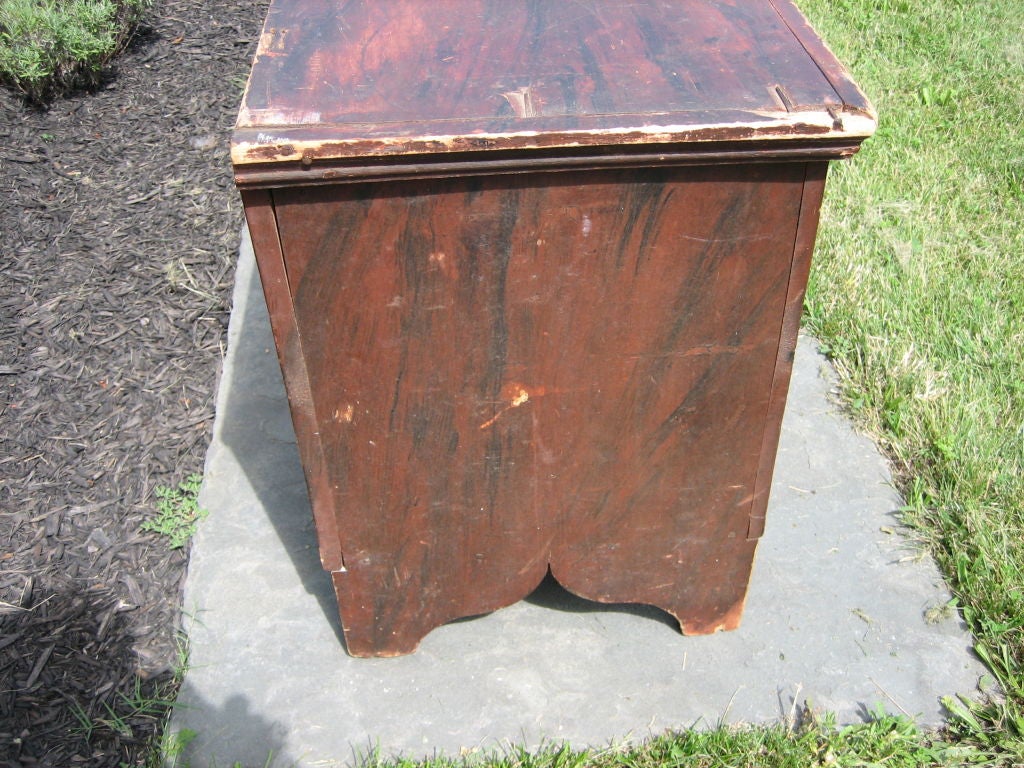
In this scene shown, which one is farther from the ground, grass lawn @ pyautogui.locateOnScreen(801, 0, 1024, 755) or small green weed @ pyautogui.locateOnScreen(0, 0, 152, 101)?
small green weed @ pyautogui.locateOnScreen(0, 0, 152, 101)

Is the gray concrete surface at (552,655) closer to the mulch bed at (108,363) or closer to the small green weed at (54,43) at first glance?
the mulch bed at (108,363)

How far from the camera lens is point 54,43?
12.8ft

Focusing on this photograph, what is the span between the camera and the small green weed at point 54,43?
3.86m

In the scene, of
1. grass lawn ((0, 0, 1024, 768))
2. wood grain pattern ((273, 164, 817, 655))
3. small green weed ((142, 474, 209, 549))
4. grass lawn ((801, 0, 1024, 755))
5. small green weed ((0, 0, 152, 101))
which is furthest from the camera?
small green weed ((0, 0, 152, 101))

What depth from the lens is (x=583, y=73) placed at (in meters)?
1.68

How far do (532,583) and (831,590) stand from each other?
0.83 meters

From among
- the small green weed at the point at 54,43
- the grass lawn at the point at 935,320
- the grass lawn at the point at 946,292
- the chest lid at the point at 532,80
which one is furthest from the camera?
the small green weed at the point at 54,43

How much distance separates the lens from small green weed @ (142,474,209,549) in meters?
2.58

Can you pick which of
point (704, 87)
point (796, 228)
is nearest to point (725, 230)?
point (796, 228)

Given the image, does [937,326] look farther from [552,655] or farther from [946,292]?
[552,655]

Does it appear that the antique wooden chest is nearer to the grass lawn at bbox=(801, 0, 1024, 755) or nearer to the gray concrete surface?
the gray concrete surface

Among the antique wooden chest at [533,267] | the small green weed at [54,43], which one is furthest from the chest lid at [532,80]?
the small green weed at [54,43]

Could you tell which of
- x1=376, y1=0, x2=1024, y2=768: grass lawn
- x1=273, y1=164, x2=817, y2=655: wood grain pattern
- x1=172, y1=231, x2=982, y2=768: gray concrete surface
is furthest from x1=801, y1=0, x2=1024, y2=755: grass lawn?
x1=273, y1=164, x2=817, y2=655: wood grain pattern

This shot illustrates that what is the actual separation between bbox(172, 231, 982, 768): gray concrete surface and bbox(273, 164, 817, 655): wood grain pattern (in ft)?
0.47
